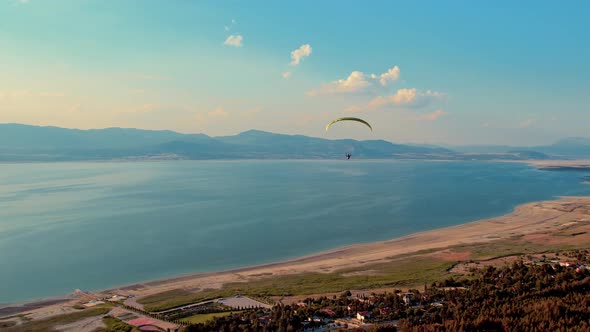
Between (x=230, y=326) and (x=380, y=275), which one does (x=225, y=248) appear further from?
(x=230, y=326)

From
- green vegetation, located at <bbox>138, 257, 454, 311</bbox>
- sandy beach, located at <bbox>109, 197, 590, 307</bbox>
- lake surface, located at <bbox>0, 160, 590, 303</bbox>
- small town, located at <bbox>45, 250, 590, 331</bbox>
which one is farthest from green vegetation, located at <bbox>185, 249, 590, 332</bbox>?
lake surface, located at <bbox>0, 160, 590, 303</bbox>

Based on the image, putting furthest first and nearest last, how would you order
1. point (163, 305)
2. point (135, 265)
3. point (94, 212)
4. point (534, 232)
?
point (94, 212)
point (534, 232)
point (135, 265)
point (163, 305)

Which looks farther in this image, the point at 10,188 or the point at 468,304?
the point at 10,188

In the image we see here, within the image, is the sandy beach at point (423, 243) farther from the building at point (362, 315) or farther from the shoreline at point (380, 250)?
the building at point (362, 315)

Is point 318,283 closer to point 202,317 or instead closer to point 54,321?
point 202,317

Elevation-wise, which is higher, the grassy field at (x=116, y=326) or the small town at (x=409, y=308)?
the small town at (x=409, y=308)

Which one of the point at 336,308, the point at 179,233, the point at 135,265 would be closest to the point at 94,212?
the point at 179,233

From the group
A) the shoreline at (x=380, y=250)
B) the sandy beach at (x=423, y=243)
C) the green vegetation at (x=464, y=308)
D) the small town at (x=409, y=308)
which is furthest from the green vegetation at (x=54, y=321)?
the green vegetation at (x=464, y=308)
